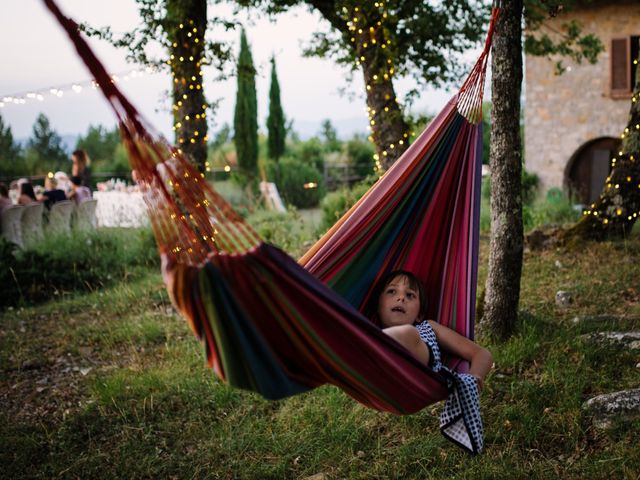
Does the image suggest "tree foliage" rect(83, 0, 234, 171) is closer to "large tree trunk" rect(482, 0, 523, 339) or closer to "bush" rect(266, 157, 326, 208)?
"large tree trunk" rect(482, 0, 523, 339)

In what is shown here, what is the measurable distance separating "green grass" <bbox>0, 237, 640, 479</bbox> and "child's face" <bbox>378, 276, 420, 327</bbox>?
1.30ft

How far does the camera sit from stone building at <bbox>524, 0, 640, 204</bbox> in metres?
8.00

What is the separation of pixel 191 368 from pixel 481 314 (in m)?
1.30

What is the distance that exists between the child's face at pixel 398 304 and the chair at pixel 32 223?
161 inches

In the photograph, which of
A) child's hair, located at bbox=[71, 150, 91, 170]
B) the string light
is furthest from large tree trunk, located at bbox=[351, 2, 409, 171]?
the string light

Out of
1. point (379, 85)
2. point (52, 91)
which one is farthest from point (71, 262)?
point (52, 91)

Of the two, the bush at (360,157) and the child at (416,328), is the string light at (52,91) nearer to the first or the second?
the child at (416,328)

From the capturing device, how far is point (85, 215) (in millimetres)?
6164

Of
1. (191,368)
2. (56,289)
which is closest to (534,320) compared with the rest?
(191,368)

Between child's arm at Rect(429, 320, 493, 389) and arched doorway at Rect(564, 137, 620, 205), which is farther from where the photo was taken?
arched doorway at Rect(564, 137, 620, 205)

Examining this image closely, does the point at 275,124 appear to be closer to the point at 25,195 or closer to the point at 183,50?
the point at 25,195

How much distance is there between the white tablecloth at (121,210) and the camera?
604 centimetres

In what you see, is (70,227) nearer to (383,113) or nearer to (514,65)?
(383,113)

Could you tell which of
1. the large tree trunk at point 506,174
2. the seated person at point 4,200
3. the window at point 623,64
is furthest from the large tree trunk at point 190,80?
the window at point 623,64
